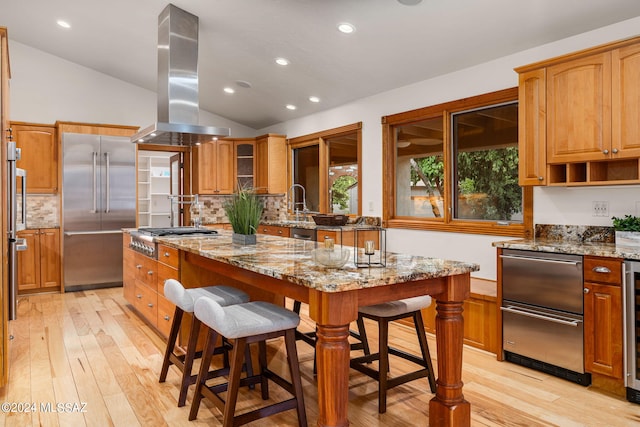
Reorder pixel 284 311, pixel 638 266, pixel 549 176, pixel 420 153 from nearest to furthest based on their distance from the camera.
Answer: pixel 284 311
pixel 638 266
pixel 549 176
pixel 420 153

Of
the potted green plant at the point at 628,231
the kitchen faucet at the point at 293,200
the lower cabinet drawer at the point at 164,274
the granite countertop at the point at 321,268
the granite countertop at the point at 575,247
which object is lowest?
the lower cabinet drawer at the point at 164,274

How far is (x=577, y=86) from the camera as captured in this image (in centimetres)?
297

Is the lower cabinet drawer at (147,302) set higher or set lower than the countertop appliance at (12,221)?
lower

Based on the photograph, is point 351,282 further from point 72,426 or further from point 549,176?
point 549,176

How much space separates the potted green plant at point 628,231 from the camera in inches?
111

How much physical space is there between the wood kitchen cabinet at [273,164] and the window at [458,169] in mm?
2302

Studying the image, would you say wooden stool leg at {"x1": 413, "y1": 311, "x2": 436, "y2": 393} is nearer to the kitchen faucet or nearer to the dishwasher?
the dishwasher

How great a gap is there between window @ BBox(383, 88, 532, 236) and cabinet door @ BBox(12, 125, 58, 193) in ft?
14.5

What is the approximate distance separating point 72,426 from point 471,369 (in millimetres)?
2529

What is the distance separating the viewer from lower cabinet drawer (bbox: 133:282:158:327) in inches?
146

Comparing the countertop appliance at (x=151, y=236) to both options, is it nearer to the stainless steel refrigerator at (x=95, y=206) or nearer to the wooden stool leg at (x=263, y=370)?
the wooden stool leg at (x=263, y=370)

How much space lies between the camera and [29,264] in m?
5.58

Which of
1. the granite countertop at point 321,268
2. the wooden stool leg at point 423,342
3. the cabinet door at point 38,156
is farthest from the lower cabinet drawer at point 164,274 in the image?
the cabinet door at point 38,156

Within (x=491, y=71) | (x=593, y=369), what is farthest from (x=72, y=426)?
(x=491, y=71)
